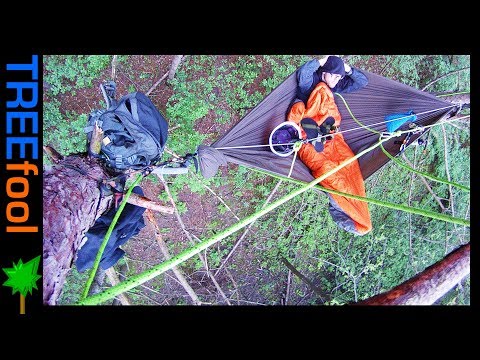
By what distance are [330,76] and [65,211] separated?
168 cm

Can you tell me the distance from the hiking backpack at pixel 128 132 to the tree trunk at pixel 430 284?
1.09 m

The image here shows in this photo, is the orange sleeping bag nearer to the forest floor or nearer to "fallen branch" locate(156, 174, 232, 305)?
the forest floor

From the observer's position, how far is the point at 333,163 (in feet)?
7.62

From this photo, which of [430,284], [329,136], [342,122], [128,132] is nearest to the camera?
A: [430,284]

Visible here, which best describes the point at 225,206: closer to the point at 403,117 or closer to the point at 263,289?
the point at 263,289

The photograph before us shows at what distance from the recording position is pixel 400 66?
10.5 feet

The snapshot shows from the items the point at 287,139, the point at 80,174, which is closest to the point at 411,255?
the point at 287,139

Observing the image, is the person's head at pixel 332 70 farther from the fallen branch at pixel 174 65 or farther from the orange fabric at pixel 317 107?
the fallen branch at pixel 174 65

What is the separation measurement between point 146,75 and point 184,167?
111 centimetres

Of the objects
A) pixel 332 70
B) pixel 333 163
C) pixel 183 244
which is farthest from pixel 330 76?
pixel 183 244

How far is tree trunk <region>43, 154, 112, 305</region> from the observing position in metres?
1.17

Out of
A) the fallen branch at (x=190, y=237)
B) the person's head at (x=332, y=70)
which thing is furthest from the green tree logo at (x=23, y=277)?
the person's head at (x=332, y=70)

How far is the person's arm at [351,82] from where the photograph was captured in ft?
7.46

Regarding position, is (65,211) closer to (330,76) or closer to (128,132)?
(128,132)
